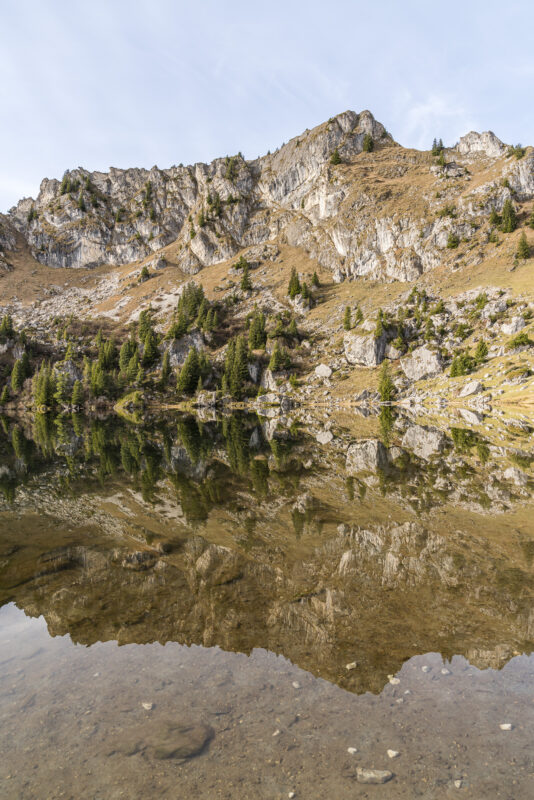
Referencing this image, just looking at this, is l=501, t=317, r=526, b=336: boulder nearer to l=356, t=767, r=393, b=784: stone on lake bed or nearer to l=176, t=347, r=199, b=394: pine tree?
l=176, t=347, r=199, b=394: pine tree

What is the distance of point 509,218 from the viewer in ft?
428

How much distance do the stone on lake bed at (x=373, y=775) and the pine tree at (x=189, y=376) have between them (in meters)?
110

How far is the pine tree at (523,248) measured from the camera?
383 ft

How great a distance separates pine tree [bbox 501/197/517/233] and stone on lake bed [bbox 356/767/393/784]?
16293 centimetres

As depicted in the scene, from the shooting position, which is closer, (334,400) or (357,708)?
(357,708)

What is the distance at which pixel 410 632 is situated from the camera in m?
9.12

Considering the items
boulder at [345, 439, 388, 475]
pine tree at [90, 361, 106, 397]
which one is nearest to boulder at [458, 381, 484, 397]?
boulder at [345, 439, 388, 475]

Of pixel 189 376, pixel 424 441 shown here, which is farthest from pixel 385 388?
pixel 424 441

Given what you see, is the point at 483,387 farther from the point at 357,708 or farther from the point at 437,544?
the point at 357,708

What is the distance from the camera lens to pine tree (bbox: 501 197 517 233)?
130375 mm

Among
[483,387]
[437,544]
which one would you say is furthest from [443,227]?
[437,544]

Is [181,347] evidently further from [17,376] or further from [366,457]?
[366,457]

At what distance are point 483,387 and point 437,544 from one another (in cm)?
8193

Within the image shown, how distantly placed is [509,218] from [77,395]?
504 ft
